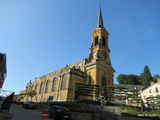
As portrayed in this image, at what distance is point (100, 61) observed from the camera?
3581 centimetres

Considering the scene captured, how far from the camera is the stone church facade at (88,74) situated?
32938 mm

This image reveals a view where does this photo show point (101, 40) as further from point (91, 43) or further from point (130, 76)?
point (130, 76)

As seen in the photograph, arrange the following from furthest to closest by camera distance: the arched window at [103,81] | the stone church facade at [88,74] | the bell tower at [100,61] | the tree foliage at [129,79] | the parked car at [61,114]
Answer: the tree foliage at [129,79]
the arched window at [103,81]
the bell tower at [100,61]
the stone church facade at [88,74]
the parked car at [61,114]

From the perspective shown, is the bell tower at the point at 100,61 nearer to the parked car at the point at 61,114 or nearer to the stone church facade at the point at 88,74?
the stone church facade at the point at 88,74

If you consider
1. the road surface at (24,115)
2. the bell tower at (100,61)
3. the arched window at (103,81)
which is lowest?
the road surface at (24,115)

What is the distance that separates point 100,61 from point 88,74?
5055 millimetres

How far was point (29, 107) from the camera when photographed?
20.6 metres

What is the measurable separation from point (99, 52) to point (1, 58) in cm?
2596

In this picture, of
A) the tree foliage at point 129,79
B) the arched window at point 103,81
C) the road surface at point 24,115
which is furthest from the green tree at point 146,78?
the road surface at point 24,115

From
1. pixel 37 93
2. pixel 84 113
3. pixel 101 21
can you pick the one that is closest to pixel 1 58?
pixel 84 113

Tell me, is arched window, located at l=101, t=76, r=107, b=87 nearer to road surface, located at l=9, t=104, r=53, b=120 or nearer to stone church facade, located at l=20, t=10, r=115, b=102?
stone church facade, located at l=20, t=10, r=115, b=102

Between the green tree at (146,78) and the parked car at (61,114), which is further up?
the green tree at (146,78)

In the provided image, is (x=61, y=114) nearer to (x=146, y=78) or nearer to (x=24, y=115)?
(x=24, y=115)

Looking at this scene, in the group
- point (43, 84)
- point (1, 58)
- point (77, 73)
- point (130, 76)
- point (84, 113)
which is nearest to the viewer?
point (84, 113)
